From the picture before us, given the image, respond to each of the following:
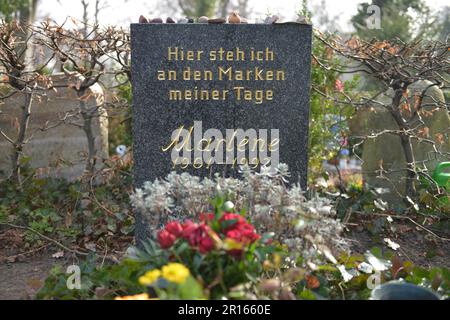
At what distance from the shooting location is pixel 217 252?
2.65m

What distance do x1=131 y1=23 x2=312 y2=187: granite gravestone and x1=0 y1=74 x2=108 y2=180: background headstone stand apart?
2452 mm

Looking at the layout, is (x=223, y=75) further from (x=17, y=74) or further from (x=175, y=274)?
(x=175, y=274)

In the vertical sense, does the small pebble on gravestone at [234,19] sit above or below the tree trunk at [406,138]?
above

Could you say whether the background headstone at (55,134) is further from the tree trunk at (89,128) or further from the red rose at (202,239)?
the red rose at (202,239)

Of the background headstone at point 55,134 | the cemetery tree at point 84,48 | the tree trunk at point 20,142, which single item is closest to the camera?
the cemetery tree at point 84,48

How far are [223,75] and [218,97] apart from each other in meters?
0.16

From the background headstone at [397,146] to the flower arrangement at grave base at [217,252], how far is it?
3.74 m

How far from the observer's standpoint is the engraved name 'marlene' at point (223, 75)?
4.60m

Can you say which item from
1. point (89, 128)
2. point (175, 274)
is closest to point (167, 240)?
point (175, 274)

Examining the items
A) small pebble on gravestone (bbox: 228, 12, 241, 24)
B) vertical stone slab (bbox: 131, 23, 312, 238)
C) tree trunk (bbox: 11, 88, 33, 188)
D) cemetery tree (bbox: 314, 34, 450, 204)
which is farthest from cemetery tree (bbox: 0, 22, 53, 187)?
cemetery tree (bbox: 314, 34, 450, 204)

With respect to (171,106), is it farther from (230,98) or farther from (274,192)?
(274,192)

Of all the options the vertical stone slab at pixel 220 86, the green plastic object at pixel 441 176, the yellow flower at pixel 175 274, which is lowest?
the yellow flower at pixel 175 274

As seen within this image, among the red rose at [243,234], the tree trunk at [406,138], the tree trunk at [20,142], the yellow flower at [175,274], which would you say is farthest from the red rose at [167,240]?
the tree trunk at [20,142]

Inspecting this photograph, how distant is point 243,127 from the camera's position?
15.3 feet
